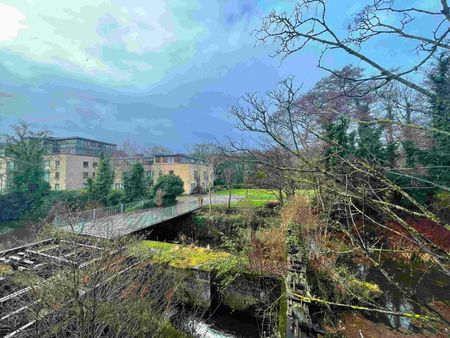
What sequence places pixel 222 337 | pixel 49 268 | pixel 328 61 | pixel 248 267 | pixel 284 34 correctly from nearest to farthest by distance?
pixel 284 34 → pixel 328 61 → pixel 49 268 → pixel 222 337 → pixel 248 267

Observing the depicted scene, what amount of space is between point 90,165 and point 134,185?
43.8 feet

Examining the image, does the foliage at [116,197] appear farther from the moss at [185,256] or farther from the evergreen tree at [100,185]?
the moss at [185,256]

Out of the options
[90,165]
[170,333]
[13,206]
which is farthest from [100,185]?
[170,333]

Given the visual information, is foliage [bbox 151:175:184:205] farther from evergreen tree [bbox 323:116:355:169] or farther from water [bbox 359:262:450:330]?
evergreen tree [bbox 323:116:355:169]

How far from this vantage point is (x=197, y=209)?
18875mm

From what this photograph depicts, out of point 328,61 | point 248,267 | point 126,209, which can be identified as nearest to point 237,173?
point 126,209

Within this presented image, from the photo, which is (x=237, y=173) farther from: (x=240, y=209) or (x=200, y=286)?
(x=200, y=286)

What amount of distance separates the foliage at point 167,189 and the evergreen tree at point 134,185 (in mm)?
1212

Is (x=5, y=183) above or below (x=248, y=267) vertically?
above

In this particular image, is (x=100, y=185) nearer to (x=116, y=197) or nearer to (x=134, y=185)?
(x=116, y=197)

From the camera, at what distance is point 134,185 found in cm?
2398

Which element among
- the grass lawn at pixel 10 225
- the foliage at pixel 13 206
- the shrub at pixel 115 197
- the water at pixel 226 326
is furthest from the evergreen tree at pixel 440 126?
the foliage at pixel 13 206

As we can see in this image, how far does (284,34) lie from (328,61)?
46 centimetres

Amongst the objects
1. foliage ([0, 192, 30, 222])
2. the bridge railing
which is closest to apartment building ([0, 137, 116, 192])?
foliage ([0, 192, 30, 222])
